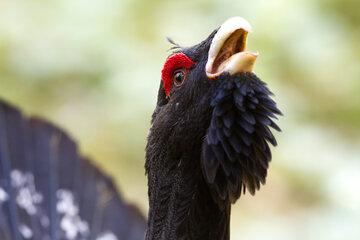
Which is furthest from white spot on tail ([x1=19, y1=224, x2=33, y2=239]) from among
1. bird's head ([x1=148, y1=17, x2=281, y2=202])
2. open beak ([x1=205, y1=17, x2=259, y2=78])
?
open beak ([x1=205, y1=17, x2=259, y2=78])

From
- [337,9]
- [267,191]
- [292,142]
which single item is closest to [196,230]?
[292,142]

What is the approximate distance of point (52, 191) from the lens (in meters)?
4.01

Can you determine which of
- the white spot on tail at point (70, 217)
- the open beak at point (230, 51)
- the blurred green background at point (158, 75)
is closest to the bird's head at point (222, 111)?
the open beak at point (230, 51)

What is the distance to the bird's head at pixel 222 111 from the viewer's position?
2.62 meters

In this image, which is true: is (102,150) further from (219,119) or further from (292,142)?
(219,119)

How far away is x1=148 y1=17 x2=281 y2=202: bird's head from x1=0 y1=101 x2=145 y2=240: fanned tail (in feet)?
4.27

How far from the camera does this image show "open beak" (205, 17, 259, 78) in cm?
259

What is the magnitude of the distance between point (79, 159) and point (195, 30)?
4.78 feet

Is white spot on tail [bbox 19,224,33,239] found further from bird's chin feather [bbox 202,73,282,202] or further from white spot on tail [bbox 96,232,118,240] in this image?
bird's chin feather [bbox 202,73,282,202]

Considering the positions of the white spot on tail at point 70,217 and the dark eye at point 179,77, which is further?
the white spot on tail at point 70,217

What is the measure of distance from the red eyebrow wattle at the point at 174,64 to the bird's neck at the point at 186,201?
0.67 feet

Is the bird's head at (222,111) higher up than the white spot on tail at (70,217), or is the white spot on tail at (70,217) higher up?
the white spot on tail at (70,217)

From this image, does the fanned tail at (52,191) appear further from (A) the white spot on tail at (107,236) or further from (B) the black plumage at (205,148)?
(B) the black plumage at (205,148)

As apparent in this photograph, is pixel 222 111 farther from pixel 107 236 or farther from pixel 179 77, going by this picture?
pixel 107 236
